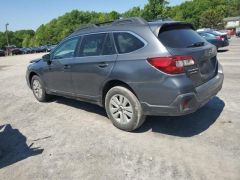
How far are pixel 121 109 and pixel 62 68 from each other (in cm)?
192

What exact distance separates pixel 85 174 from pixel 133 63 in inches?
73.4

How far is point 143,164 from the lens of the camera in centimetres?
421

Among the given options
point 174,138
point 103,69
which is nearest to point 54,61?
point 103,69

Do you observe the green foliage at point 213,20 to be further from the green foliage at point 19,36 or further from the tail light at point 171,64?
the tail light at point 171,64

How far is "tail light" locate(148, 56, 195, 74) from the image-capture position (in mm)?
4543

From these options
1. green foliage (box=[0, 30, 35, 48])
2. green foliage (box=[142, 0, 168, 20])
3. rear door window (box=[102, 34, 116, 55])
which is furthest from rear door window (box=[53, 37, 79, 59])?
green foliage (box=[0, 30, 35, 48])

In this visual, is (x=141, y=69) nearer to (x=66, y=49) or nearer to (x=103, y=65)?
(x=103, y=65)

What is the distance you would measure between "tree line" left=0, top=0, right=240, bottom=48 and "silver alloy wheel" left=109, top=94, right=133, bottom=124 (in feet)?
207

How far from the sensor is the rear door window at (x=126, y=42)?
5.01 meters

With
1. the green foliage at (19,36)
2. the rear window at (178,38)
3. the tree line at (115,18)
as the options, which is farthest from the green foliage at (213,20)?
the rear window at (178,38)

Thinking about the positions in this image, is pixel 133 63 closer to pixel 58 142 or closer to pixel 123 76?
pixel 123 76

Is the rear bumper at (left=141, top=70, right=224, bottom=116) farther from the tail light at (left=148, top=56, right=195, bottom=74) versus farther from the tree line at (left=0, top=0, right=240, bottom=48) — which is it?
the tree line at (left=0, top=0, right=240, bottom=48)

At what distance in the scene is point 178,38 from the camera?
505 cm

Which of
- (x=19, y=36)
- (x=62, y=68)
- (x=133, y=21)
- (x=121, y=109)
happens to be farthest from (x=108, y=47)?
(x=19, y=36)
